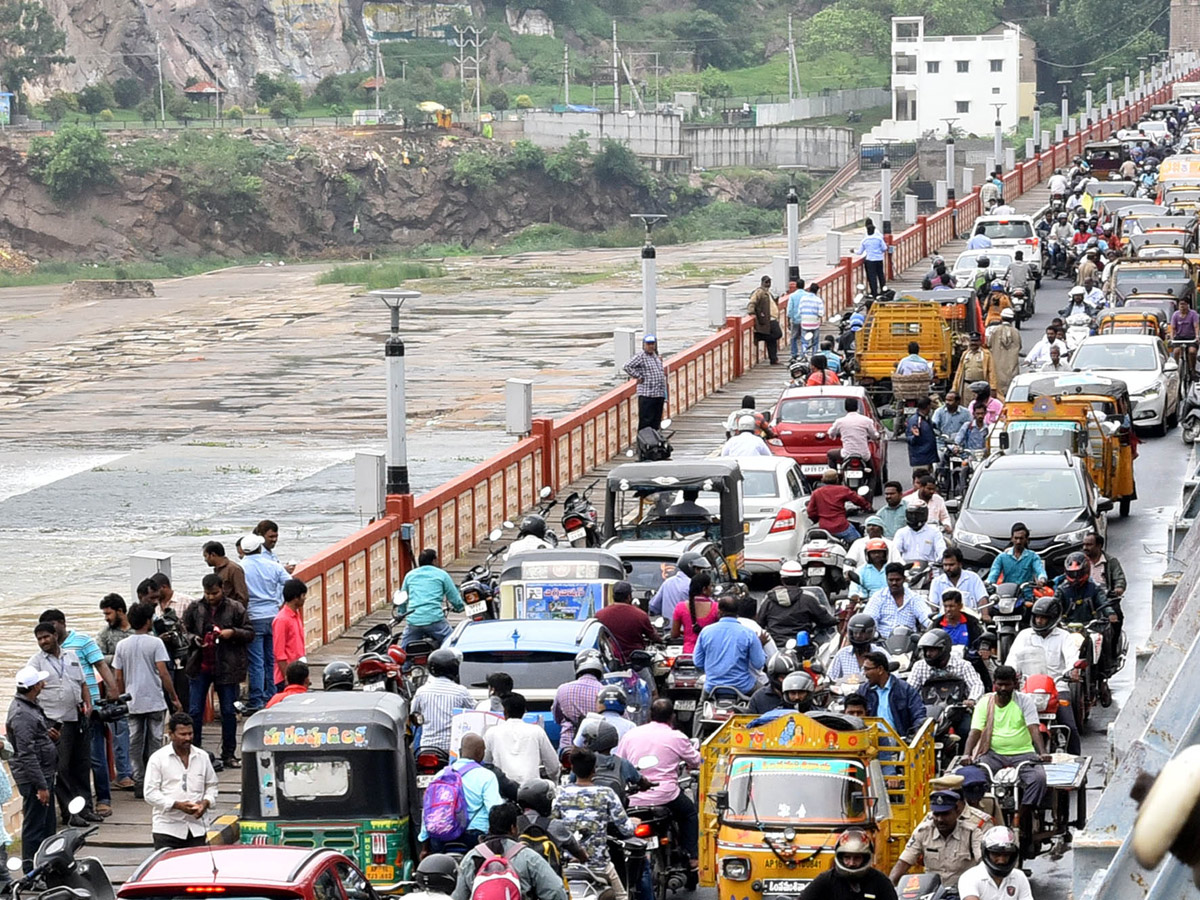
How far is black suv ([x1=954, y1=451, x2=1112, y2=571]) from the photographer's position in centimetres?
2152

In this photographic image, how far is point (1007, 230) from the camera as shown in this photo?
48625mm

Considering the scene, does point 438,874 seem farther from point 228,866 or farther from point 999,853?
point 999,853

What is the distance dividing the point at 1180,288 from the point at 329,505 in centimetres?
1585

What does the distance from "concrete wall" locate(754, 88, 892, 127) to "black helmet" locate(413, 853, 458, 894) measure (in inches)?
5864

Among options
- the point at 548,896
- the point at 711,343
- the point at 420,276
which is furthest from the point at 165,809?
the point at 420,276

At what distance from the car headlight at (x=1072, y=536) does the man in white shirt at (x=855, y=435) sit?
5.10 meters

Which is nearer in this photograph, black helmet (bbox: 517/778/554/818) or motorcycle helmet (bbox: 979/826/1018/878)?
motorcycle helmet (bbox: 979/826/1018/878)

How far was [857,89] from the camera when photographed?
Result: 558ft

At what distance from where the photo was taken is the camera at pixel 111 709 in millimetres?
15719

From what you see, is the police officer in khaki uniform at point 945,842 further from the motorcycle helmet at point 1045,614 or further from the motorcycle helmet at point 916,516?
the motorcycle helmet at point 916,516

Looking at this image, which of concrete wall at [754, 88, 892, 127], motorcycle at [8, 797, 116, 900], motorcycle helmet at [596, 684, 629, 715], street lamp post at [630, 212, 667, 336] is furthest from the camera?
concrete wall at [754, 88, 892, 127]

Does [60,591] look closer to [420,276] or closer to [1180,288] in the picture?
[1180,288]

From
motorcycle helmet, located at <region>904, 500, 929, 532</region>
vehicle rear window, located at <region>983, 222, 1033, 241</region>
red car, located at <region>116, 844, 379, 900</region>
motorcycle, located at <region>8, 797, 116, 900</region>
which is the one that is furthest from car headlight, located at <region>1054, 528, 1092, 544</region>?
vehicle rear window, located at <region>983, 222, 1033, 241</region>

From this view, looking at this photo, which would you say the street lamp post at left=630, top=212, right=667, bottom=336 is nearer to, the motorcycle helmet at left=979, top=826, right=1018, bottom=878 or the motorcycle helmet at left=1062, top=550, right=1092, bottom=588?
the motorcycle helmet at left=1062, top=550, right=1092, bottom=588
